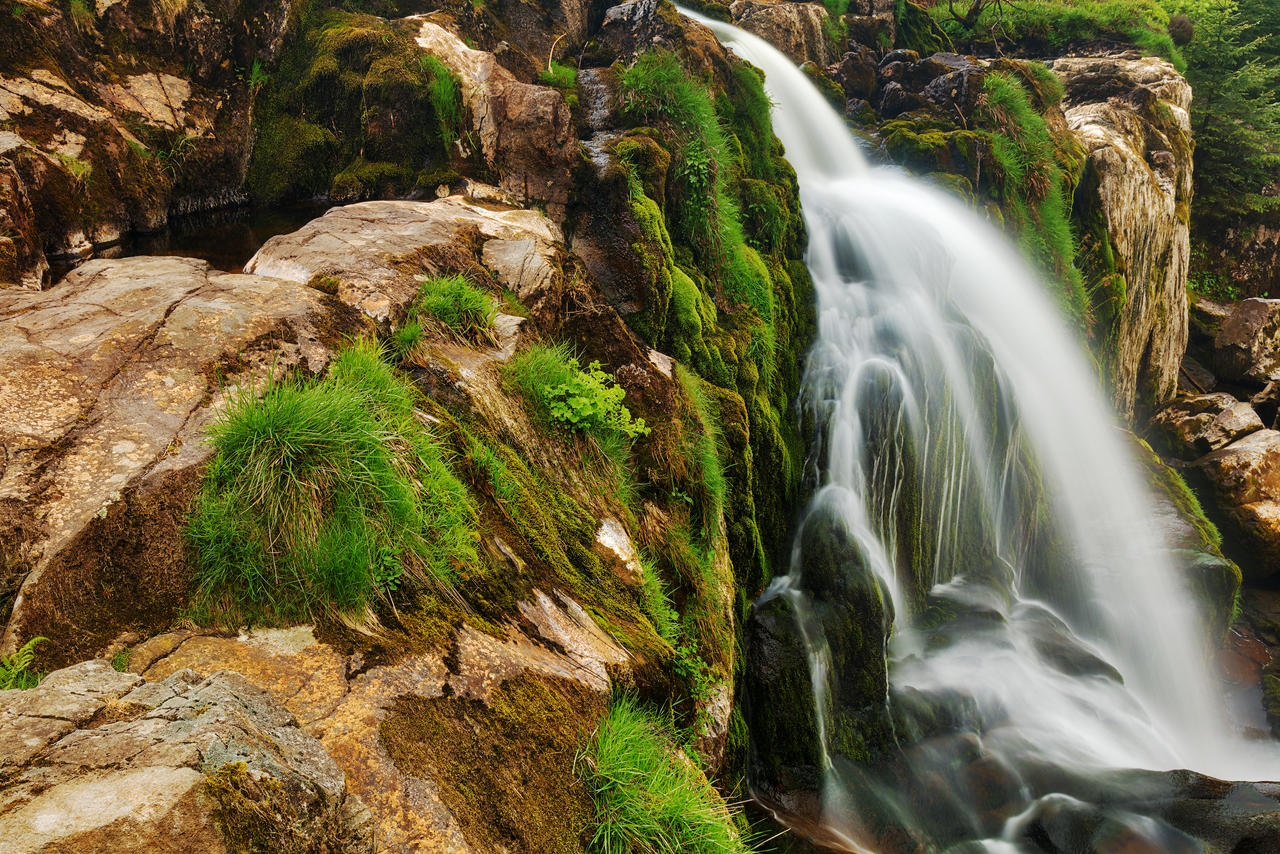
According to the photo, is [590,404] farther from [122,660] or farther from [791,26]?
[791,26]

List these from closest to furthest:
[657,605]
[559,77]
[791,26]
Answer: [657,605], [559,77], [791,26]

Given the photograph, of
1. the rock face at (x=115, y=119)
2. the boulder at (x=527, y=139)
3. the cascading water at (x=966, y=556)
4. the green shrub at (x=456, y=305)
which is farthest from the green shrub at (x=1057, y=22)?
the green shrub at (x=456, y=305)

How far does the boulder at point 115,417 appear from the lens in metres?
2.13

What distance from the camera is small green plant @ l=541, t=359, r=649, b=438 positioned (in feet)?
13.3

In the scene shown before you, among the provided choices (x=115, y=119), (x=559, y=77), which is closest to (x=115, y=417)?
(x=115, y=119)

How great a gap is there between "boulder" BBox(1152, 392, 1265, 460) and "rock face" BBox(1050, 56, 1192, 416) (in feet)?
2.49

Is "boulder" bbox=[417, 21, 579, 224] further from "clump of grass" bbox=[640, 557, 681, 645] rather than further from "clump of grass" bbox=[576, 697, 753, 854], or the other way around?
"clump of grass" bbox=[576, 697, 753, 854]

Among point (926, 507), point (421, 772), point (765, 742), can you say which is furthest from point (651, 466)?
point (926, 507)

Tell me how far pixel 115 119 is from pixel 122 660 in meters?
6.61

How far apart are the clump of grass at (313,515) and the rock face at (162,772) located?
0.52m

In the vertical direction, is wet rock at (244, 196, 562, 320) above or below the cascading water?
above

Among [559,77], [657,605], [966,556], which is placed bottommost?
[966,556]

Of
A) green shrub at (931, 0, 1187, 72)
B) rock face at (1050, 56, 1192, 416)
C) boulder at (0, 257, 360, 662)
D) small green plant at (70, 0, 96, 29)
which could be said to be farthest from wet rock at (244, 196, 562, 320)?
green shrub at (931, 0, 1187, 72)

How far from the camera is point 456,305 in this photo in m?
4.05
